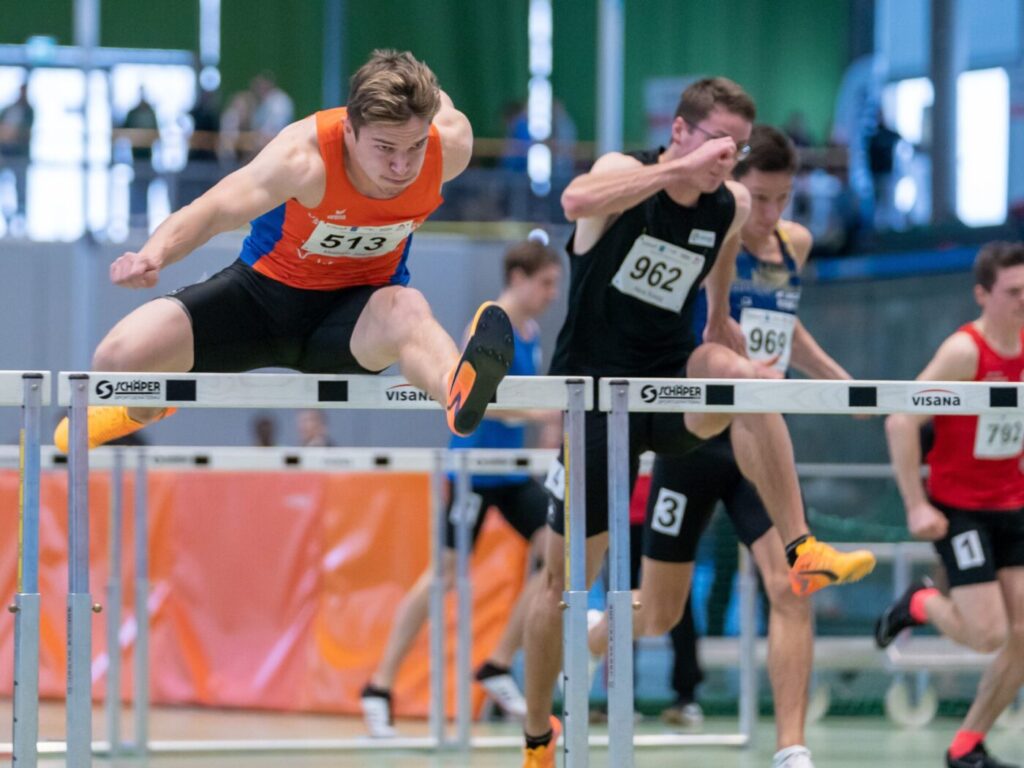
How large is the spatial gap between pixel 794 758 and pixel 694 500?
42.8 inches

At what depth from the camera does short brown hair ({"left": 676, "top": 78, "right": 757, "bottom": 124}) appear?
4598mm

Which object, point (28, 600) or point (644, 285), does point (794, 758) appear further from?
point (28, 600)

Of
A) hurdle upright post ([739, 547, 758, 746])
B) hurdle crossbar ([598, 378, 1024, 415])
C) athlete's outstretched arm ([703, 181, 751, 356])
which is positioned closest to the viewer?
hurdle crossbar ([598, 378, 1024, 415])

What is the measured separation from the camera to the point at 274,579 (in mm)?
8406

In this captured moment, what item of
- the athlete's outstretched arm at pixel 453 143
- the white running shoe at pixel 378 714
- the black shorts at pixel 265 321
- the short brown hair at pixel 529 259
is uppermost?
the athlete's outstretched arm at pixel 453 143

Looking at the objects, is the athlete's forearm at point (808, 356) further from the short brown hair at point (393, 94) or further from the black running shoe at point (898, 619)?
the short brown hair at point (393, 94)

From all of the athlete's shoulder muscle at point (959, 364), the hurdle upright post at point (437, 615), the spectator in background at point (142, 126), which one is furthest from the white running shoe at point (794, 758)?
the spectator in background at point (142, 126)

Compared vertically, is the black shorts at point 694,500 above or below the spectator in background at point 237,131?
below

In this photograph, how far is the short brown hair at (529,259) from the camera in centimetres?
714

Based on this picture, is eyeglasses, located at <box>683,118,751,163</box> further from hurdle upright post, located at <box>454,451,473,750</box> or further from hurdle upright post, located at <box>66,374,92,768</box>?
hurdle upright post, located at <box>454,451,473,750</box>

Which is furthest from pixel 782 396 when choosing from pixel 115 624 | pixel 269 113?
pixel 269 113

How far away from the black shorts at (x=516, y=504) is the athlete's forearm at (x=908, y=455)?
195 cm

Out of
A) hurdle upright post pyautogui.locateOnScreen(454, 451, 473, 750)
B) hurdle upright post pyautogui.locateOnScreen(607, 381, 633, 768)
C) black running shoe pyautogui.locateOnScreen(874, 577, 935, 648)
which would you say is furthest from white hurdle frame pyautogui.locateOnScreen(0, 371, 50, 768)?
black running shoe pyautogui.locateOnScreen(874, 577, 935, 648)

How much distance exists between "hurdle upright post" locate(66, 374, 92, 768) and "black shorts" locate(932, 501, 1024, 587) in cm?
343
